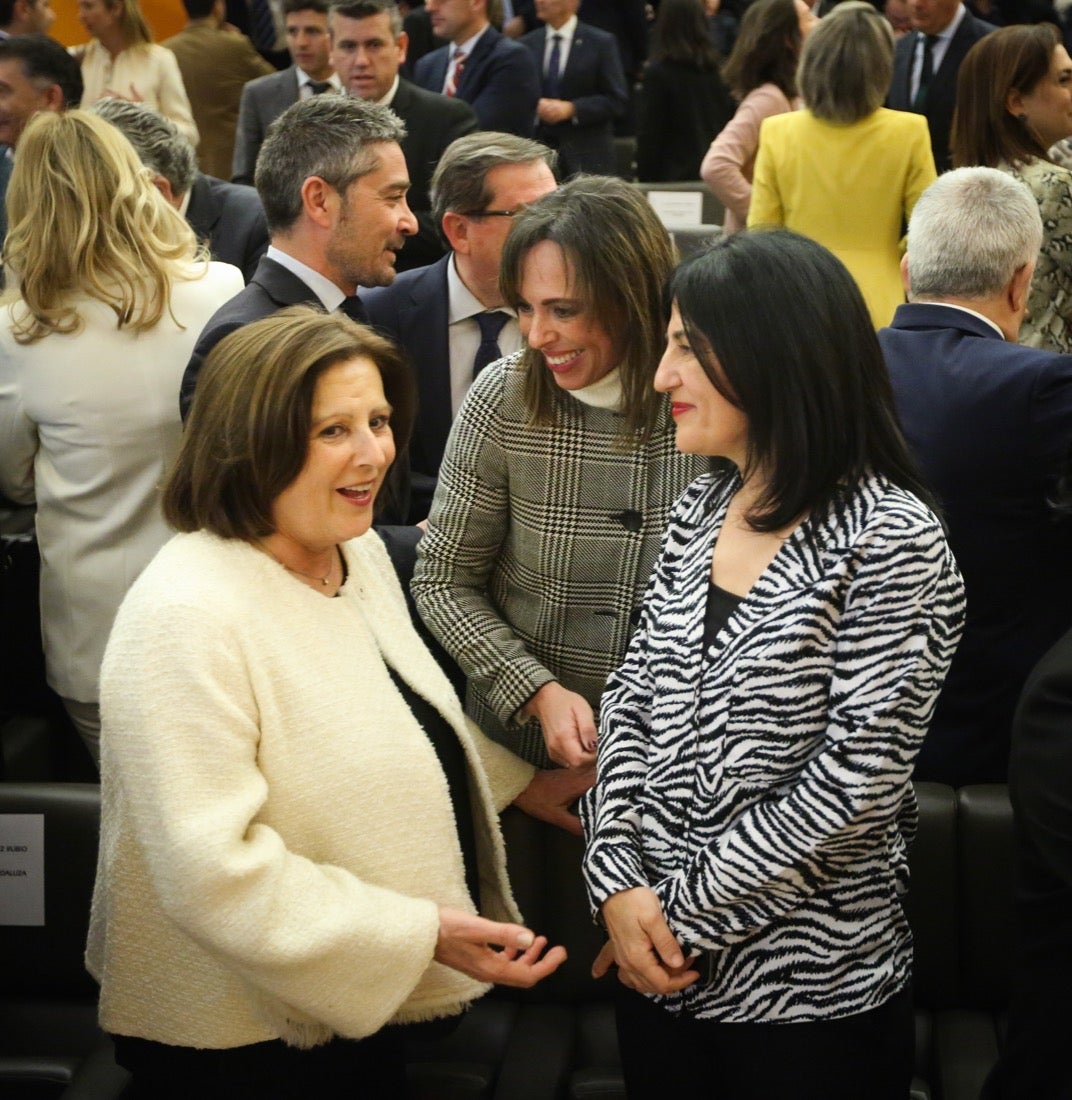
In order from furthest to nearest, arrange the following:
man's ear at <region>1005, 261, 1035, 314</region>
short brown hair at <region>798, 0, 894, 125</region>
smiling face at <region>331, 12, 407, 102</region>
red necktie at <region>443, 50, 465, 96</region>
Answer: red necktie at <region>443, 50, 465, 96</region>, smiling face at <region>331, 12, 407, 102</region>, short brown hair at <region>798, 0, 894, 125</region>, man's ear at <region>1005, 261, 1035, 314</region>

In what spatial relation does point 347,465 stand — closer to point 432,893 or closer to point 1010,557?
point 432,893

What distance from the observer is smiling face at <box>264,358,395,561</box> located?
1.79m

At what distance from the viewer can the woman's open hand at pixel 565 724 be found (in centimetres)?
216

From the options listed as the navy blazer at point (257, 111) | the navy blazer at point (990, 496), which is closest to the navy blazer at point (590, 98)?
the navy blazer at point (257, 111)

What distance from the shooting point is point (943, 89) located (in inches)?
211

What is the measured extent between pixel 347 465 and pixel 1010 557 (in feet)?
4.05

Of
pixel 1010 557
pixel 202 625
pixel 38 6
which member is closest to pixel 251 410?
pixel 202 625

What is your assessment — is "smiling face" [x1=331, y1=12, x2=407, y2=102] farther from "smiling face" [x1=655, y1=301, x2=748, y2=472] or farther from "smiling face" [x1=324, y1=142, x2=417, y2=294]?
"smiling face" [x1=655, y1=301, x2=748, y2=472]

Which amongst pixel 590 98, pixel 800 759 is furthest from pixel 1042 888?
pixel 590 98

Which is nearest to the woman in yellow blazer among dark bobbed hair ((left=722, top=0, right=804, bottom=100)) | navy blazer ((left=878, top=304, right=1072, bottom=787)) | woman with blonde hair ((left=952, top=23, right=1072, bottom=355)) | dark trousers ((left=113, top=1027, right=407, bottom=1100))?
woman with blonde hair ((left=952, top=23, right=1072, bottom=355))

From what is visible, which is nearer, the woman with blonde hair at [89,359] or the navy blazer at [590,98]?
the woman with blonde hair at [89,359]

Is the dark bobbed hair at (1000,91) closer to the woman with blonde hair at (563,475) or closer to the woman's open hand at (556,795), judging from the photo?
the woman with blonde hair at (563,475)

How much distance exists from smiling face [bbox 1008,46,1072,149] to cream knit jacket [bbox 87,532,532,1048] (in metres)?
2.51

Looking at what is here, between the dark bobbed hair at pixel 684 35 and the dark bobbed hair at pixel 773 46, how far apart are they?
1.38m
